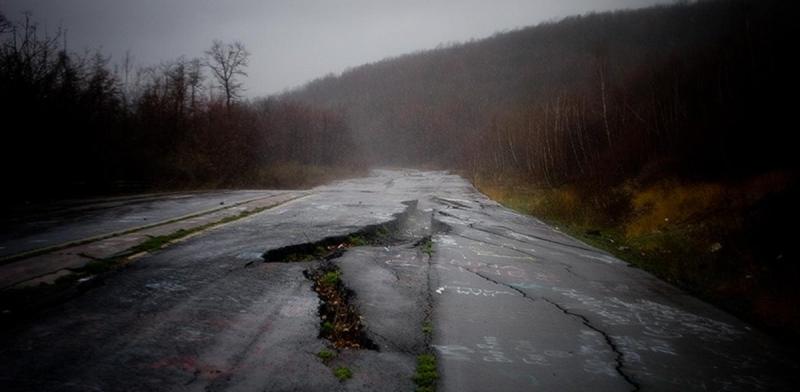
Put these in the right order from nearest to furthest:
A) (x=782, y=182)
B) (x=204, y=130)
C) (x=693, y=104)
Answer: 1. (x=782, y=182)
2. (x=693, y=104)
3. (x=204, y=130)

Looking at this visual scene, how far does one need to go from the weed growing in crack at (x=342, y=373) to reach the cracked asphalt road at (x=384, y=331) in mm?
42

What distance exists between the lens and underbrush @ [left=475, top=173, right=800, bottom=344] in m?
5.55

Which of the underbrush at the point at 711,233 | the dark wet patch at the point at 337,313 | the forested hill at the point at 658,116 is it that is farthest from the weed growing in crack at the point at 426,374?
the forested hill at the point at 658,116

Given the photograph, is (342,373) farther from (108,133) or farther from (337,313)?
(108,133)

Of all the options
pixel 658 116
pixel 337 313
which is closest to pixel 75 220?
pixel 337 313

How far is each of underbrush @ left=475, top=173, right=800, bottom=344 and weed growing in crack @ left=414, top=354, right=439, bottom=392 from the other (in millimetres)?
4499

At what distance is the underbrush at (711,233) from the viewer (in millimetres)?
5555

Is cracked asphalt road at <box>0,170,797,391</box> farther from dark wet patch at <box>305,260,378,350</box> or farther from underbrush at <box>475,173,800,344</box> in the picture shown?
underbrush at <box>475,173,800,344</box>

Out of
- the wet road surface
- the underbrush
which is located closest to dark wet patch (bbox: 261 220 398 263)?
the wet road surface

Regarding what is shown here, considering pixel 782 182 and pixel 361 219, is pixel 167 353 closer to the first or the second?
pixel 361 219

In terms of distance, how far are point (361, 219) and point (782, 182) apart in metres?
9.48

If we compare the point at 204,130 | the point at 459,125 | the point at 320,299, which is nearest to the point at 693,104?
the point at 320,299

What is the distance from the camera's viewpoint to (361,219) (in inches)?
318

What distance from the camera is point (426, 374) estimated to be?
2.60 metres
